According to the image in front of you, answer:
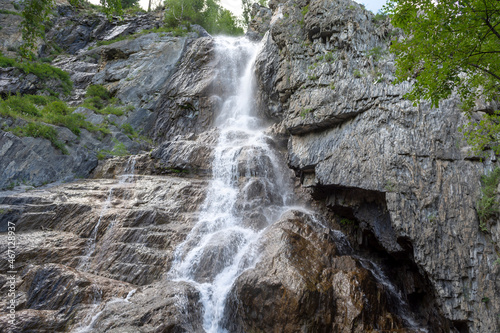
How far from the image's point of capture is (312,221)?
11133 millimetres

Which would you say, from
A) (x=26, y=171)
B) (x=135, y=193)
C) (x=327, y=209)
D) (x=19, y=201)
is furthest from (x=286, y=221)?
(x=26, y=171)

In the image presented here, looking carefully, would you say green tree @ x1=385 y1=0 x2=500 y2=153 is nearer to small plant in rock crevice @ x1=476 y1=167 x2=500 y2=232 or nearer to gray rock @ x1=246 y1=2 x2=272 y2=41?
small plant in rock crevice @ x1=476 y1=167 x2=500 y2=232

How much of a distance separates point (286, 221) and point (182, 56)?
22643 millimetres

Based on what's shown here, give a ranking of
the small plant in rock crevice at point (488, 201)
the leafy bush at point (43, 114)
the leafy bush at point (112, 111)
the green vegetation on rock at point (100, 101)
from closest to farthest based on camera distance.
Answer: the small plant in rock crevice at point (488, 201) → the leafy bush at point (43, 114) → the leafy bush at point (112, 111) → the green vegetation on rock at point (100, 101)

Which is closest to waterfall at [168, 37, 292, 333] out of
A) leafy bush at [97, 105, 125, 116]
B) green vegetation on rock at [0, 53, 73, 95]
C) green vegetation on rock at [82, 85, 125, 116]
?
leafy bush at [97, 105, 125, 116]

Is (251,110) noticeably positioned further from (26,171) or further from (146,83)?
(26,171)

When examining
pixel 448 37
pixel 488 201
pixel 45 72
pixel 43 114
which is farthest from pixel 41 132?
pixel 488 201

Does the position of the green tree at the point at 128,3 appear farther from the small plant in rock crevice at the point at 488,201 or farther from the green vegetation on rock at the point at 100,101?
the small plant in rock crevice at the point at 488,201

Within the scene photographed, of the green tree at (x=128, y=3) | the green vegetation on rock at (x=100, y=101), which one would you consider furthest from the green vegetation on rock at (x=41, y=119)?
the green tree at (x=128, y=3)

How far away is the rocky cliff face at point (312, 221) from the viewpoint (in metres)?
7.27

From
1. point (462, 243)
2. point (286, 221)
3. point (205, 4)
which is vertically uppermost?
point (205, 4)

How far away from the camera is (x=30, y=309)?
293 inches

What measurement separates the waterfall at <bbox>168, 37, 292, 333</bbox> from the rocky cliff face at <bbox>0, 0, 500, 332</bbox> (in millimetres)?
421

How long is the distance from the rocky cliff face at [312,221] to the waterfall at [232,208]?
16.6 inches
